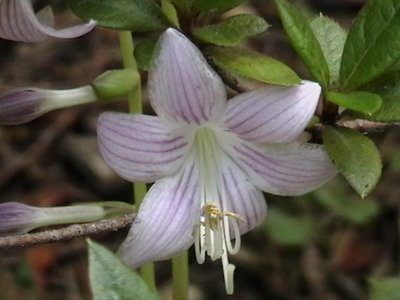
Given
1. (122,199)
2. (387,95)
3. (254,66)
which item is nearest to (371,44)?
(387,95)

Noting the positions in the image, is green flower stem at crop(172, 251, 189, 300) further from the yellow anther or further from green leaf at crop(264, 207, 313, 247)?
green leaf at crop(264, 207, 313, 247)

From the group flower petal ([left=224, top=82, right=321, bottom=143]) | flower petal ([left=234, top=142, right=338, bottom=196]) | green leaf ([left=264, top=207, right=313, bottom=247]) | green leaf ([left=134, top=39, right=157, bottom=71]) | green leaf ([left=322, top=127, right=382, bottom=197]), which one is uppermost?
green leaf ([left=134, top=39, right=157, bottom=71])

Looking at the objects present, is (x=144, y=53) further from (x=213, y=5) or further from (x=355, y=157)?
(x=355, y=157)

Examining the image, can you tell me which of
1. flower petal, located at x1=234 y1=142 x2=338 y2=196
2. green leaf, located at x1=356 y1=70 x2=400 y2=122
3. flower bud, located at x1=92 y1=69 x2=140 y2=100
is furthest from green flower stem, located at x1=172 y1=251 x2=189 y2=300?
green leaf, located at x1=356 y1=70 x2=400 y2=122

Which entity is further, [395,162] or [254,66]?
[395,162]

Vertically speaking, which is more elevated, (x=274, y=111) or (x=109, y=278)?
(x=274, y=111)

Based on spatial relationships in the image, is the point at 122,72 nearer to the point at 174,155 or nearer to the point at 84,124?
the point at 174,155

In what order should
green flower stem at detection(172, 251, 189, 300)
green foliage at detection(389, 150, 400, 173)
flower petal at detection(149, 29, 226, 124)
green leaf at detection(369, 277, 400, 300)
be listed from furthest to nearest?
1. green foliage at detection(389, 150, 400, 173)
2. green leaf at detection(369, 277, 400, 300)
3. green flower stem at detection(172, 251, 189, 300)
4. flower petal at detection(149, 29, 226, 124)

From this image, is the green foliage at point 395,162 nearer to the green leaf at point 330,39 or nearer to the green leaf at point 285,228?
the green leaf at point 285,228
